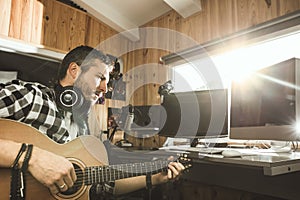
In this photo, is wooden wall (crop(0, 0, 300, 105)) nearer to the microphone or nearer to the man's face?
the microphone

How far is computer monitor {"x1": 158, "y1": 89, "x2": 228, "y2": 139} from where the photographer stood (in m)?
1.67

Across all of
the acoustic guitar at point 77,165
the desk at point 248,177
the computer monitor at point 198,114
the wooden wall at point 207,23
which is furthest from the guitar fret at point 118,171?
the wooden wall at point 207,23

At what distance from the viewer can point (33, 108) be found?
114 centimetres

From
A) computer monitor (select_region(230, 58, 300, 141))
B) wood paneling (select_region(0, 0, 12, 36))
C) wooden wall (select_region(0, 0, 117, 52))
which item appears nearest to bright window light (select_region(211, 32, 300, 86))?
computer monitor (select_region(230, 58, 300, 141))

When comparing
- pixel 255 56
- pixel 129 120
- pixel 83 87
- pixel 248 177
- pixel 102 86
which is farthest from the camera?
pixel 129 120

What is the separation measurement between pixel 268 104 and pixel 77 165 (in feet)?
3.52

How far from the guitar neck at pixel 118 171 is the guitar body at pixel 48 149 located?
0.13ft

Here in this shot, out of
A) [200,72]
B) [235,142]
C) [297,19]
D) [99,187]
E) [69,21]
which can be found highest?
[69,21]

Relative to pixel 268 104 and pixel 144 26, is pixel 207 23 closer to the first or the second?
pixel 144 26

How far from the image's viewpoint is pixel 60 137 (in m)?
1.27

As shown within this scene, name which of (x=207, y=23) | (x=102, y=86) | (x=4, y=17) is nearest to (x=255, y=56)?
(x=207, y=23)

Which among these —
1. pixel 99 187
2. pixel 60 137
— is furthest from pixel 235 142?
pixel 60 137

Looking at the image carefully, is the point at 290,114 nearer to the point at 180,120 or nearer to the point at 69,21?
the point at 180,120

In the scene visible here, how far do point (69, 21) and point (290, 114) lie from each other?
2.11 meters
